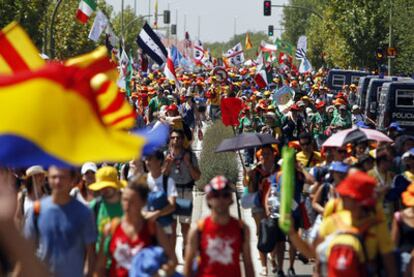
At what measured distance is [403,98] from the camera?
84.0 ft

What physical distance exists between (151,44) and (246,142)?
18.9 meters

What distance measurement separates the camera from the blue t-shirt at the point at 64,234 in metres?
7.97

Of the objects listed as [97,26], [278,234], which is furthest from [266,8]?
[278,234]

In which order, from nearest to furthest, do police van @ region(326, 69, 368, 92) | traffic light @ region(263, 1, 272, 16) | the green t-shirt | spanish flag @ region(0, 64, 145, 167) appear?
spanish flag @ region(0, 64, 145, 167)
the green t-shirt
police van @ region(326, 69, 368, 92)
traffic light @ region(263, 1, 272, 16)

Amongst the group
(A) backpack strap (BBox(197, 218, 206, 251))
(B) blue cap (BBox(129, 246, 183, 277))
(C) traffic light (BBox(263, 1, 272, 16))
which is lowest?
(C) traffic light (BBox(263, 1, 272, 16))

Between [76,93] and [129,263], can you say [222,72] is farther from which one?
[76,93]

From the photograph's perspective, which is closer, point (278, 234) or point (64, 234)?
point (64, 234)

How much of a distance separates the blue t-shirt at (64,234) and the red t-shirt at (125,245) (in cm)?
27

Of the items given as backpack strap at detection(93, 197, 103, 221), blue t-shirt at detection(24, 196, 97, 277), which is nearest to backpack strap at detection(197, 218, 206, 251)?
blue t-shirt at detection(24, 196, 97, 277)

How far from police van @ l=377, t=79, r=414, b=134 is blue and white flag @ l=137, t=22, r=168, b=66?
7.76 m

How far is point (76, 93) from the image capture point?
199 inches

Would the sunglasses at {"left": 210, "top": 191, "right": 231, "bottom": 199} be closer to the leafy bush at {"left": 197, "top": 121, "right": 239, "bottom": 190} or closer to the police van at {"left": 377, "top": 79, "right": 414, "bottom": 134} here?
the leafy bush at {"left": 197, "top": 121, "right": 239, "bottom": 190}

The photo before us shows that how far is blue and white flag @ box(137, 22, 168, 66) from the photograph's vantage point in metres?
31.7

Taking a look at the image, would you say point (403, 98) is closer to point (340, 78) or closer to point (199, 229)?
point (199, 229)
